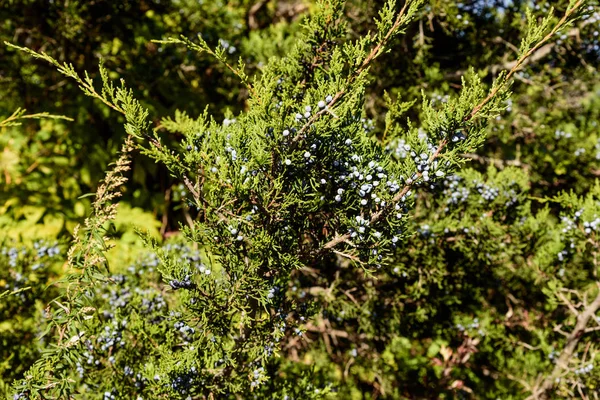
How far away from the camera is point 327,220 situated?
237 centimetres

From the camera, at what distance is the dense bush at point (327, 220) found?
7.00 feet

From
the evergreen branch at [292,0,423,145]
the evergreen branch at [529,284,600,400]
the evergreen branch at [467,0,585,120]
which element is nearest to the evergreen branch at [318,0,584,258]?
the evergreen branch at [467,0,585,120]

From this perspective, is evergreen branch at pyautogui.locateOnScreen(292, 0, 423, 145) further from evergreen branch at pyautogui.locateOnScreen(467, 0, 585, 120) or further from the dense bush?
evergreen branch at pyautogui.locateOnScreen(467, 0, 585, 120)

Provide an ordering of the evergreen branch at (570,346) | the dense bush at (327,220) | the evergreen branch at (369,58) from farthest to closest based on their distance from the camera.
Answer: the evergreen branch at (570,346) → the dense bush at (327,220) → the evergreen branch at (369,58)

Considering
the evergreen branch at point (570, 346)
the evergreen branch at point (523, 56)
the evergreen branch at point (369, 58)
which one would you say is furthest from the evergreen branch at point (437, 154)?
the evergreen branch at point (570, 346)

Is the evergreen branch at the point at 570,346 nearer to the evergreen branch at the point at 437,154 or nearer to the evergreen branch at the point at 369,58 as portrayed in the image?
the evergreen branch at the point at 437,154

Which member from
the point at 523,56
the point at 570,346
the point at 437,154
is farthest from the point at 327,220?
the point at 570,346

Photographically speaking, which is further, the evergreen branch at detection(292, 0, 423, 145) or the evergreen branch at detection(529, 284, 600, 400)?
the evergreen branch at detection(529, 284, 600, 400)

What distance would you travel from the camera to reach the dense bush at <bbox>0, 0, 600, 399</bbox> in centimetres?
213

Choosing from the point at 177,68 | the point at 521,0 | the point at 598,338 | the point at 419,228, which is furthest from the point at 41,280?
the point at 521,0

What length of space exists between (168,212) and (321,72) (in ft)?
13.7

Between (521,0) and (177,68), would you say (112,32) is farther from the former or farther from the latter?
(521,0)

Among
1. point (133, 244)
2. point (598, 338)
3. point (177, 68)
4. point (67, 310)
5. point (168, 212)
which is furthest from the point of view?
point (168, 212)

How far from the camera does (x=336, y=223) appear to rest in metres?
2.34
